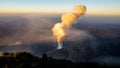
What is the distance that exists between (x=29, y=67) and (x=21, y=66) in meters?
4.29

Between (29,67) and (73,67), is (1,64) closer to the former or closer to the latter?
(29,67)

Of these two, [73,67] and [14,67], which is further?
[73,67]

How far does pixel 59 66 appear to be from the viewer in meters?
188

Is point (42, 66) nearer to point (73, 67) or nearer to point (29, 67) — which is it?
point (29, 67)

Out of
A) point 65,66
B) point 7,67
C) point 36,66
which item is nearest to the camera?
point 7,67

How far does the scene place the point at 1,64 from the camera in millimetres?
179000

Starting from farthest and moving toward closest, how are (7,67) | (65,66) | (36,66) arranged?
1. (65,66)
2. (36,66)
3. (7,67)

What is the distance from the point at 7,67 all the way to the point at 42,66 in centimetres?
2165

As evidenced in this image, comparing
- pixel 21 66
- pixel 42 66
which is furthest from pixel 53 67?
pixel 21 66

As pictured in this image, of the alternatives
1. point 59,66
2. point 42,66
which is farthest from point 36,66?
point 59,66

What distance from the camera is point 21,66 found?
571 ft

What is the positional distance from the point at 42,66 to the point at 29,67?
9.77 meters

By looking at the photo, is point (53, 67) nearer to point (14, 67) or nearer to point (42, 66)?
point (42, 66)

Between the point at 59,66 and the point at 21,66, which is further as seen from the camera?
the point at 59,66
